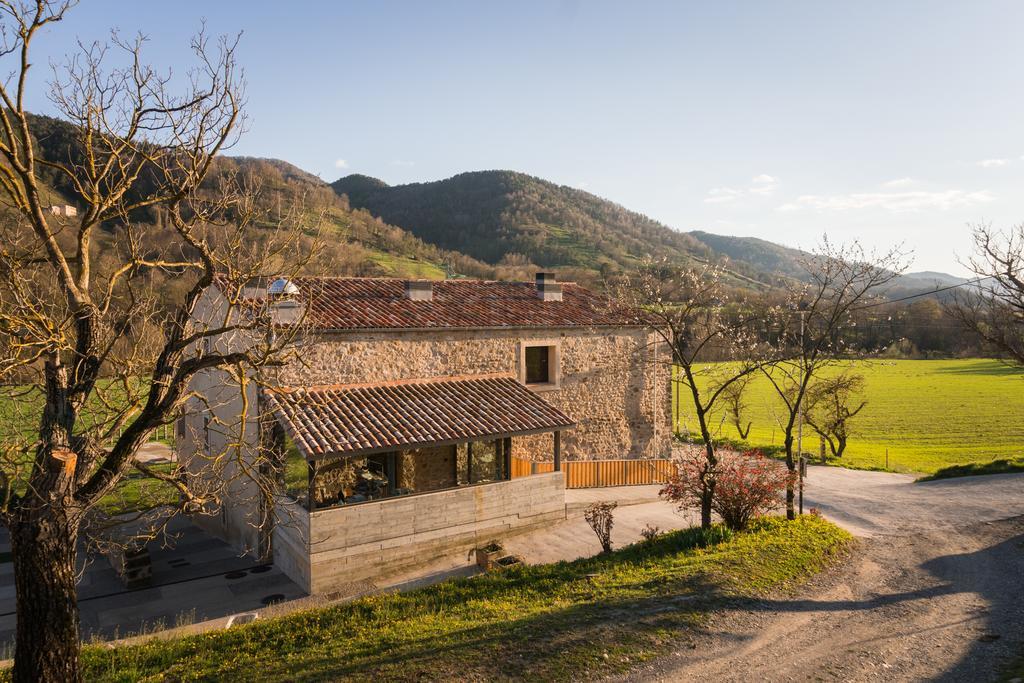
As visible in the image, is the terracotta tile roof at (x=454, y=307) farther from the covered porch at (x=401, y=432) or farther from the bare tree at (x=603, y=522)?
the bare tree at (x=603, y=522)

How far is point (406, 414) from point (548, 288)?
7892 millimetres

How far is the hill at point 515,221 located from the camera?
98312 millimetres

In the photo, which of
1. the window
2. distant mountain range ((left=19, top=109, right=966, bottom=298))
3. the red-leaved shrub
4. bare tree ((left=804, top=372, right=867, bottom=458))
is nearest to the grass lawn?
the red-leaved shrub

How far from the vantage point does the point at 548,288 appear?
20.2 metres

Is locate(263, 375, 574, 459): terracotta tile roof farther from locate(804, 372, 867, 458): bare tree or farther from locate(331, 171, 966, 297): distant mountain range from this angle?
locate(331, 171, 966, 297): distant mountain range

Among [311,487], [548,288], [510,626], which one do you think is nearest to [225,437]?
[311,487]

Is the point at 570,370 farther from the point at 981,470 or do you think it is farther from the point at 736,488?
the point at 981,470

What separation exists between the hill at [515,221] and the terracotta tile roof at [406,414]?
73.3 metres

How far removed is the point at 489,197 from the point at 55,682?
362ft

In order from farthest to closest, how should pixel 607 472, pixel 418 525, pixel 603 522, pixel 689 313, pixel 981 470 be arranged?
pixel 981 470
pixel 607 472
pixel 689 313
pixel 418 525
pixel 603 522

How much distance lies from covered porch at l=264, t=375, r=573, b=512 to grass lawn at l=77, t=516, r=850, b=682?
9.83 ft

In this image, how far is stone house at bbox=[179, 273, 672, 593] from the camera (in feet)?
41.5

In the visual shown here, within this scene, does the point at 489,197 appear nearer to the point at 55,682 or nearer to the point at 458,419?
the point at 458,419

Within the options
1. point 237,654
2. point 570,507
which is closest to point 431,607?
point 237,654
